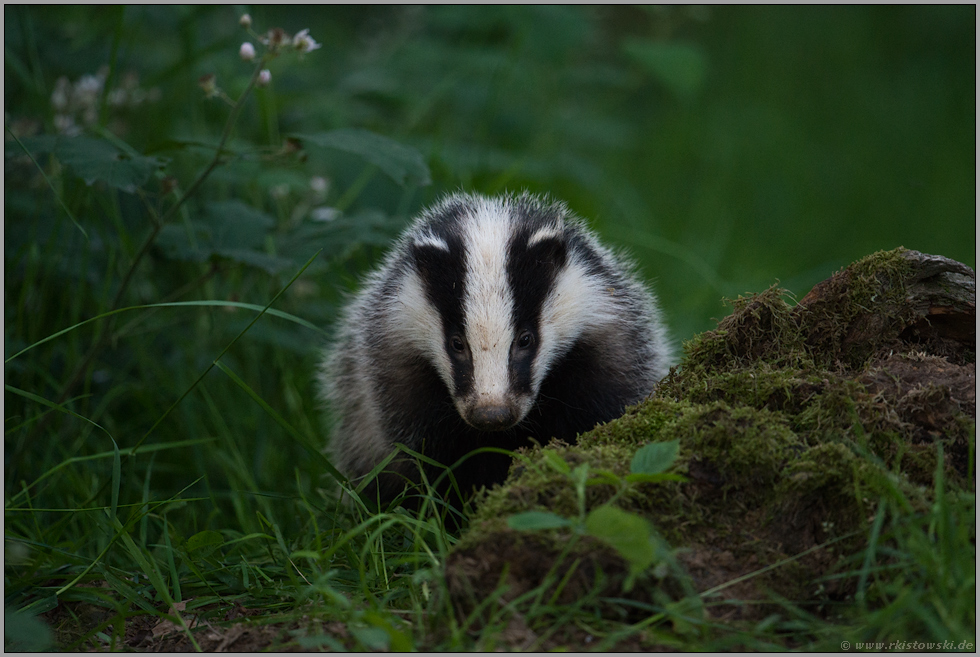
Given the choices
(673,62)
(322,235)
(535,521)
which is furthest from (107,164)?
(673,62)

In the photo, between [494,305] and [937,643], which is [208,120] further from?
[937,643]

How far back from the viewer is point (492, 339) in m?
3.47

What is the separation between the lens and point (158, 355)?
216 inches

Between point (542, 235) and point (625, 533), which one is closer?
point (625, 533)

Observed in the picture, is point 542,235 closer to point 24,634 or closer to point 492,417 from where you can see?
point 492,417

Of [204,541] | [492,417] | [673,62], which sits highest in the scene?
[673,62]

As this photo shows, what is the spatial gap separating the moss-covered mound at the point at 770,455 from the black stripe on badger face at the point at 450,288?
762 millimetres

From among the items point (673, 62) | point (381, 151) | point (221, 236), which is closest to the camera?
point (381, 151)

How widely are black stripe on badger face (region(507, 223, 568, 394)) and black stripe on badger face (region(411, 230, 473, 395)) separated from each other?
20 cm

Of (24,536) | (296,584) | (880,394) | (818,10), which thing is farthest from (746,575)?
(818,10)

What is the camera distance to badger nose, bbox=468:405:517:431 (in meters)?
3.38

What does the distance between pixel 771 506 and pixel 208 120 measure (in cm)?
560

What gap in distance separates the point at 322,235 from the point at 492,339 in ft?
5.29

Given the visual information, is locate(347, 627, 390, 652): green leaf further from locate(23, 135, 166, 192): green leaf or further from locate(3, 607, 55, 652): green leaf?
locate(23, 135, 166, 192): green leaf
